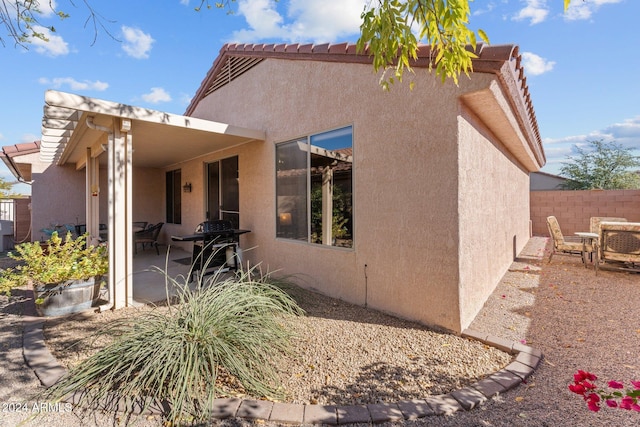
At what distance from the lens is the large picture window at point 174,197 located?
9.80 m

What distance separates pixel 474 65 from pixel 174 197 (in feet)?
31.7

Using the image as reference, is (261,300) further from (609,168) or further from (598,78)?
(609,168)

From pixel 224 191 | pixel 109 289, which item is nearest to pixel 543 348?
pixel 109 289

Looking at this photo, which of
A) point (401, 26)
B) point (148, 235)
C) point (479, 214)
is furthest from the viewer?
point (148, 235)

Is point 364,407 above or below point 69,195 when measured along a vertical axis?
below

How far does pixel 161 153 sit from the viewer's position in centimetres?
789

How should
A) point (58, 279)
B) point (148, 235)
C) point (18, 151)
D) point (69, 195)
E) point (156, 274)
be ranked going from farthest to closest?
point (69, 195) → point (148, 235) → point (18, 151) → point (156, 274) → point (58, 279)

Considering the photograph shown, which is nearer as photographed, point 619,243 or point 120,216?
point 120,216

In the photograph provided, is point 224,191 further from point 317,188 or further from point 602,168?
point 602,168

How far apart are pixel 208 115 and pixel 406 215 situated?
7.17 metres

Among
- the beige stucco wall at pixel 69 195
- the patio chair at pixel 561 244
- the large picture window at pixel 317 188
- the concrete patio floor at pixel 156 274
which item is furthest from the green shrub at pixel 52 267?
the patio chair at pixel 561 244

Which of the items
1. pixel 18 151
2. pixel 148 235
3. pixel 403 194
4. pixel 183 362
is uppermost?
pixel 18 151

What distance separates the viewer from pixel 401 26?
2.50m

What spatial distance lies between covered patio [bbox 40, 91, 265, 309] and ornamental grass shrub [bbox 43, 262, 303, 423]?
181 centimetres
